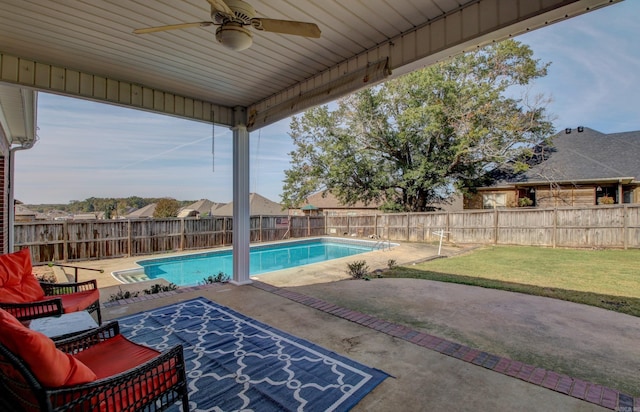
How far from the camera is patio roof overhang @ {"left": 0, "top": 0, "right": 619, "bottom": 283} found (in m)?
2.54

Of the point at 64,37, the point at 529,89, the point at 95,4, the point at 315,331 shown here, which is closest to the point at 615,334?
the point at 315,331

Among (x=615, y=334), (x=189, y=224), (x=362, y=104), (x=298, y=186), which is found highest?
(x=362, y=104)

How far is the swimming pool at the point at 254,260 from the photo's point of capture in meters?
9.30

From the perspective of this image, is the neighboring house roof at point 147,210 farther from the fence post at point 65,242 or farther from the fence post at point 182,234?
the fence post at point 65,242

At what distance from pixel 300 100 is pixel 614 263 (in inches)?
348

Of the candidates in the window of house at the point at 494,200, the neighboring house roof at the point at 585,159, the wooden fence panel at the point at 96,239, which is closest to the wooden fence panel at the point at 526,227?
the neighboring house roof at the point at 585,159

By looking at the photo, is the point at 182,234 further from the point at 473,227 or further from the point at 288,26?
the point at 473,227

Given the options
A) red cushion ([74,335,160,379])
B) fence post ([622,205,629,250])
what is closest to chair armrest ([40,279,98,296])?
red cushion ([74,335,160,379])

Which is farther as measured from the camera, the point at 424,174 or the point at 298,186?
the point at 298,186

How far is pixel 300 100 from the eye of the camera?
4172mm

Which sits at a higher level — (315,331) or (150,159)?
(150,159)

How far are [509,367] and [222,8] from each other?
3.67 m

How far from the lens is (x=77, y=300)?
3188mm

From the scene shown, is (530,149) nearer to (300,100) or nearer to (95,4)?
(300,100)
